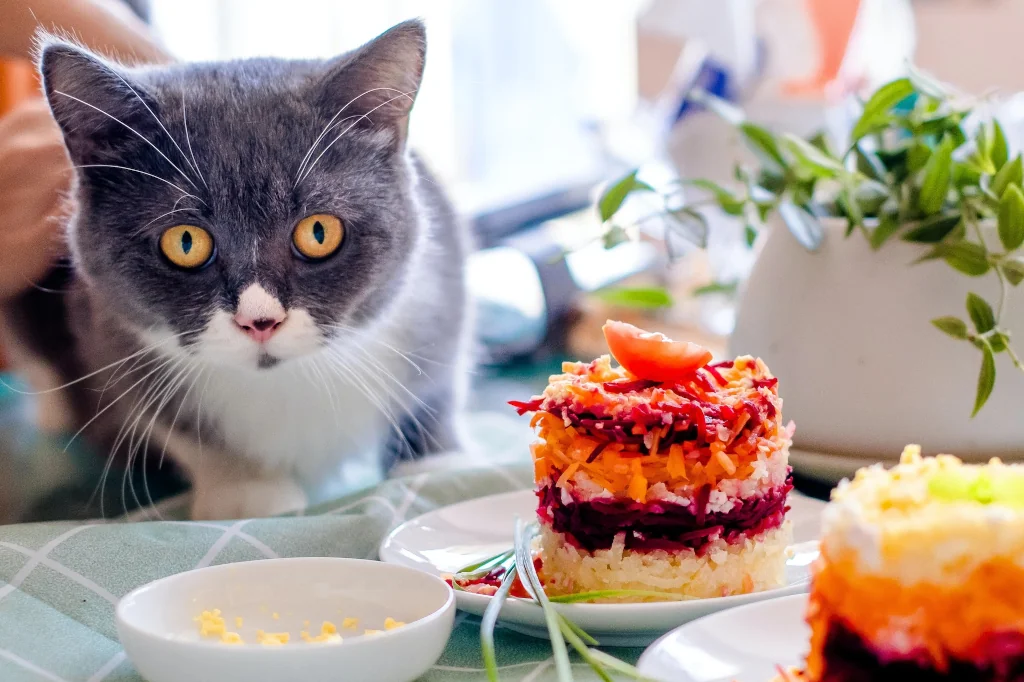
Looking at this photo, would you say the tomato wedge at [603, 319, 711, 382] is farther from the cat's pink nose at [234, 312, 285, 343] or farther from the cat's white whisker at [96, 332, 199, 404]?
the cat's white whisker at [96, 332, 199, 404]

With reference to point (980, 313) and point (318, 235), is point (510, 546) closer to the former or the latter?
point (318, 235)

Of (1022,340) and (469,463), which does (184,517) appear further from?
(1022,340)

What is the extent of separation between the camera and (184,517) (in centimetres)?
111

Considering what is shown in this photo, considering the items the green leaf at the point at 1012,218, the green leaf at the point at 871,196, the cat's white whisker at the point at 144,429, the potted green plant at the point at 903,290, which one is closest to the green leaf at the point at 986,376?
the potted green plant at the point at 903,290

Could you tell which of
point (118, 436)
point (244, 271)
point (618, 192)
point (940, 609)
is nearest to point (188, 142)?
point (244, 271)

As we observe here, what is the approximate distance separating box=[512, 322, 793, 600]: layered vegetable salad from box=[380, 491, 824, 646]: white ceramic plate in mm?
44

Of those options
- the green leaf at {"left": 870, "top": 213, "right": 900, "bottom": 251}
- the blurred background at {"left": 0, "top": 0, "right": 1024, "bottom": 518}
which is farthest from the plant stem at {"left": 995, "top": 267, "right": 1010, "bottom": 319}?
the blurred background at {"left": 0, "top": 0, "right": 1024, "bottom": 518}

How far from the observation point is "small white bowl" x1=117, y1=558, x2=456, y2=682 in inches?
23.4

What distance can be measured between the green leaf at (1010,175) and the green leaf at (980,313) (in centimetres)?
13

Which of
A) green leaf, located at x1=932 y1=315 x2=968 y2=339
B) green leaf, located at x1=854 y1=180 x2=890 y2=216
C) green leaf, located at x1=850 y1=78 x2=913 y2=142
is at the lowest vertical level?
green leaf, located at x1=932 y1=315 x2=968 y2=339

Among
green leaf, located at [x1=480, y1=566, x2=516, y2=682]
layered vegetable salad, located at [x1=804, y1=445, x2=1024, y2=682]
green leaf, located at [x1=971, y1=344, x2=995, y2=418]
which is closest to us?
layered vegetable salad, located at [x1=804, y1=445, x2=1024, y2=682]

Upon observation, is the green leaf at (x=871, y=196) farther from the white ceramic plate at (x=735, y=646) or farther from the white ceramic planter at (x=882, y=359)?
the white ceramic plate at (x=735, y=646)

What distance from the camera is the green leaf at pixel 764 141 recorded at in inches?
44.8

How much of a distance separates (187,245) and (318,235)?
127 mm
